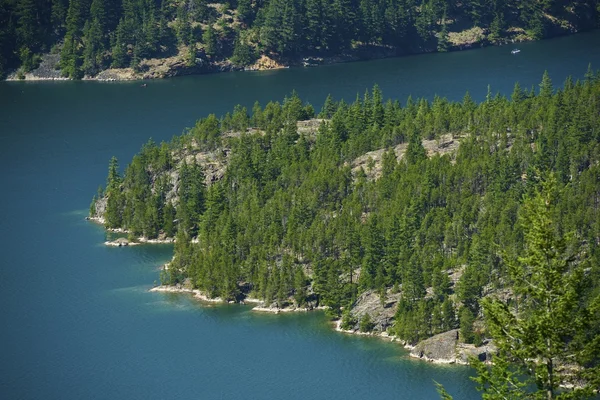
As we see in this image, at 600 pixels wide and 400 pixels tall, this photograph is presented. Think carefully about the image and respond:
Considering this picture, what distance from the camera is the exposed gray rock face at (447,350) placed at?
106 metres

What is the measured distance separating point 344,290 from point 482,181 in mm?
25155

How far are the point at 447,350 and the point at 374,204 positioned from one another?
3200 cm

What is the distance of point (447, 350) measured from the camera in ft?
352

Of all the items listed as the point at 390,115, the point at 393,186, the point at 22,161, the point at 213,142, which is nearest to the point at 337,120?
the point at 390,115

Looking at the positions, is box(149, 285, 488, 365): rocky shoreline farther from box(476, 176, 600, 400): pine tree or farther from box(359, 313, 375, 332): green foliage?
box(476, 176, 600, 400): pine tree

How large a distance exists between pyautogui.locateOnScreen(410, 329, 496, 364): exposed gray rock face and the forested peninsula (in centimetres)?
22

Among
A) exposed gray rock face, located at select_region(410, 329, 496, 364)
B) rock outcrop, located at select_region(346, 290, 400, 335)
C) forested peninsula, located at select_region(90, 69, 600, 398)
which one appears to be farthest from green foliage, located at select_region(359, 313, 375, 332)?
exposed gray rock face, located at select_region(410, 329, 496, 364)

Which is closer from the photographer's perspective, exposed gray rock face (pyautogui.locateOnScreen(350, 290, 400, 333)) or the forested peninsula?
the forested peninsula

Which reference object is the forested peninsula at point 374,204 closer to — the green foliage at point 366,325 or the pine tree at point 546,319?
the green foliage at point 366,325

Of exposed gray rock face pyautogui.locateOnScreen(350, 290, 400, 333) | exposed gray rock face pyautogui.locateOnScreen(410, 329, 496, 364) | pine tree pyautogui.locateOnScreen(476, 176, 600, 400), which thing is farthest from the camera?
exposed gray rock face pyautogui.locateOnScreen(350, 290, 400, 333)

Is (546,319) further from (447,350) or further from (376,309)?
(376,309)

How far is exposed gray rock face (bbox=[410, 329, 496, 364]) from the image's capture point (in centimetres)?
10581

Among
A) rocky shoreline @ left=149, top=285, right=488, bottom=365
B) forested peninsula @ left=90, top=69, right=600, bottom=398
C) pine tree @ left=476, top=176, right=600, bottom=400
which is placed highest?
pine tree @ left=476, top=176, right=600, bottom=400

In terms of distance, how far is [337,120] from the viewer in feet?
534
